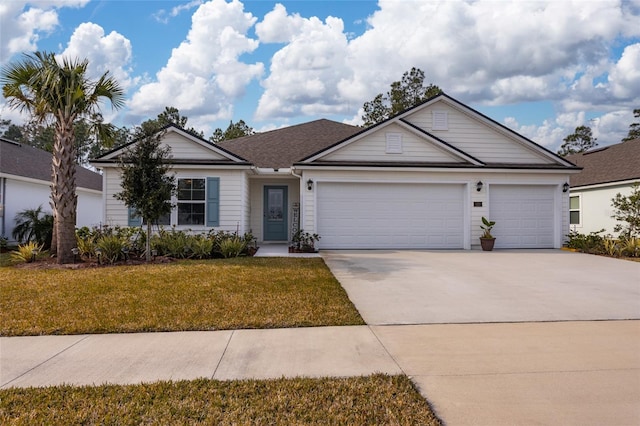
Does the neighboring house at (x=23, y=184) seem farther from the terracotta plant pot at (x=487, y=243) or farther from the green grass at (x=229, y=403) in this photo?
the terracotta plant pot at (x=487, y=243)

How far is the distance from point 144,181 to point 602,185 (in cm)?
1768

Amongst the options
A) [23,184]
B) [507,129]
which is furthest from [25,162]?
[507,129]

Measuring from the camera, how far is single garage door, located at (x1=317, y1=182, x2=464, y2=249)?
1294cm

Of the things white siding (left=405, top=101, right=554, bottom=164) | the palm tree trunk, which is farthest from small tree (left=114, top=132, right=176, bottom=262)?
white siding (left=405, top=101, right=554, bottom=164)

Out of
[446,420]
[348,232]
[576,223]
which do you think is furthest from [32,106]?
[576,223]

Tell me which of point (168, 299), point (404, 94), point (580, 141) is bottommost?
point (168, 299)

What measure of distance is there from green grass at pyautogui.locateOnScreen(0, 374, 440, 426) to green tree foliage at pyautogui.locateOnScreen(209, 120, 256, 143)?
109ft

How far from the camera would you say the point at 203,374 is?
11.0 feet

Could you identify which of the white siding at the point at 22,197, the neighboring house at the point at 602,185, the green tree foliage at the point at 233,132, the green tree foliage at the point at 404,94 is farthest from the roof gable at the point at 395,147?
the green tree foliage at the point at 233,132

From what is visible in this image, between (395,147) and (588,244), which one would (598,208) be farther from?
(395,147)

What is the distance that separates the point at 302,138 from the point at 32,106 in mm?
10130

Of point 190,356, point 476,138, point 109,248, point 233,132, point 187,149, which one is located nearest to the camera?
point 190,356

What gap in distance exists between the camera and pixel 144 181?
951 centimetres

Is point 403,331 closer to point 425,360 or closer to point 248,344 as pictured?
point 425,360
